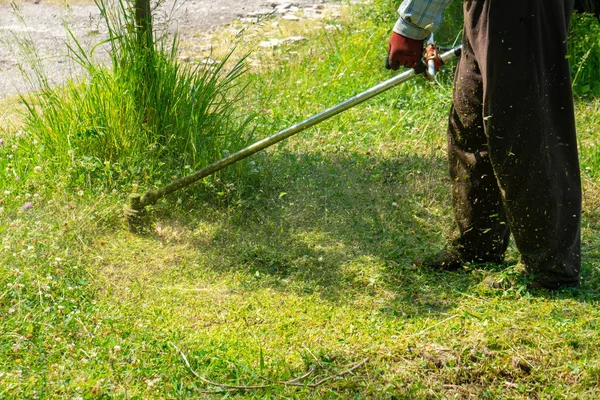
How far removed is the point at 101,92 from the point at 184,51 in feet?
10.1

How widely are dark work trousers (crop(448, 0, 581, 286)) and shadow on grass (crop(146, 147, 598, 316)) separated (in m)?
0.31

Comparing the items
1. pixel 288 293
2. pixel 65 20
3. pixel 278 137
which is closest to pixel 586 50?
pixel 278 137

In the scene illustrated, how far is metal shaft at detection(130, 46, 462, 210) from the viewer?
11.6 ft

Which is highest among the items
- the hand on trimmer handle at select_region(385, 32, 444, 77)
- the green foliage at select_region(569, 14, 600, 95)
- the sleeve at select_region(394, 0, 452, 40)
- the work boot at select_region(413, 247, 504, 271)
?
the sleeve at select_region(394, 0, 452, 40)

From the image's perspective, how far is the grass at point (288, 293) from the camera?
3.03m

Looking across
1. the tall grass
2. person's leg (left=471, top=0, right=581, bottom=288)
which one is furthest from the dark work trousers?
the tall grass

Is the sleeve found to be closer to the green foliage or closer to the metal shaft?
the metal shaft

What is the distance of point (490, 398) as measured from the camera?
Result: 2.93m

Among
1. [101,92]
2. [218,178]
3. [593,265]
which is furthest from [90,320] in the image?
[593,265]

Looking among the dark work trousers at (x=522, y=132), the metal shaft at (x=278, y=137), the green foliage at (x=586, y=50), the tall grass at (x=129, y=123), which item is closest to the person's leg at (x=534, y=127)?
the dark work trousers at (x=522, y=132)

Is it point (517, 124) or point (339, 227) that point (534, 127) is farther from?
point (339, 227)

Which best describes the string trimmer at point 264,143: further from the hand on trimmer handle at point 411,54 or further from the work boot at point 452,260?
the work boot at point 452,260

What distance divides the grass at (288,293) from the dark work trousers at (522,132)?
28cm

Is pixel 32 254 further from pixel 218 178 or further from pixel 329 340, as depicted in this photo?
pixel 329 340
